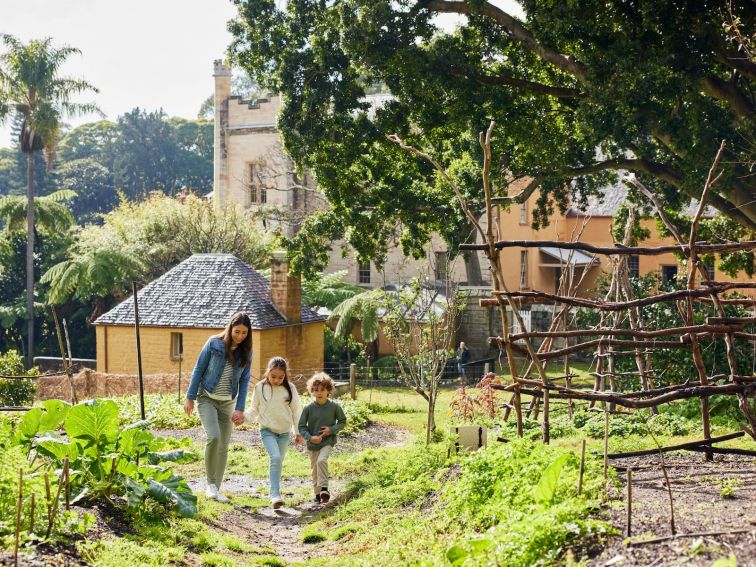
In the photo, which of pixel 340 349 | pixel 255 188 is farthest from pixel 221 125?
pixel 340 349

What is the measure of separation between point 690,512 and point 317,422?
5.12m

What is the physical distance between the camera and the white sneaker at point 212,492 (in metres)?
9.62

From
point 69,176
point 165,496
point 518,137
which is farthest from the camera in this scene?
point 69,176

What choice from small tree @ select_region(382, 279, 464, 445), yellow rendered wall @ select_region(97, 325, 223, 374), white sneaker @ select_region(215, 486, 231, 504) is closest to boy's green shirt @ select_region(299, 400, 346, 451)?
white sneaker @ select_region(215, 486, 231, 504)

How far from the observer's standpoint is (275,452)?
9.83 meters

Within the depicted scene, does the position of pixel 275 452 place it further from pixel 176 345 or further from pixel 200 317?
pixel 176 345

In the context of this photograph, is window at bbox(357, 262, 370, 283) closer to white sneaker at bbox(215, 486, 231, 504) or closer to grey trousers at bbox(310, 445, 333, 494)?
grey trousers at bbox(310, 445, 333, 494)

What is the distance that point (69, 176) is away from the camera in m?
67.3

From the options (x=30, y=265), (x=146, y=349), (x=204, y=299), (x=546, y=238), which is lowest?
(x=146, y=349)

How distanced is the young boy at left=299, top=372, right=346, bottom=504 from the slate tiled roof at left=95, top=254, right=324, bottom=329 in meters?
15.0

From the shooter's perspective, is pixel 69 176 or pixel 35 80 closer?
pixel 35 80

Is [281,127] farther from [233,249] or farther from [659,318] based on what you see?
[233,249]

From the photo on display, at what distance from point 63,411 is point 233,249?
96.9ft

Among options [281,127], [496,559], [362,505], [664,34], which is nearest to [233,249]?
[281,127]
